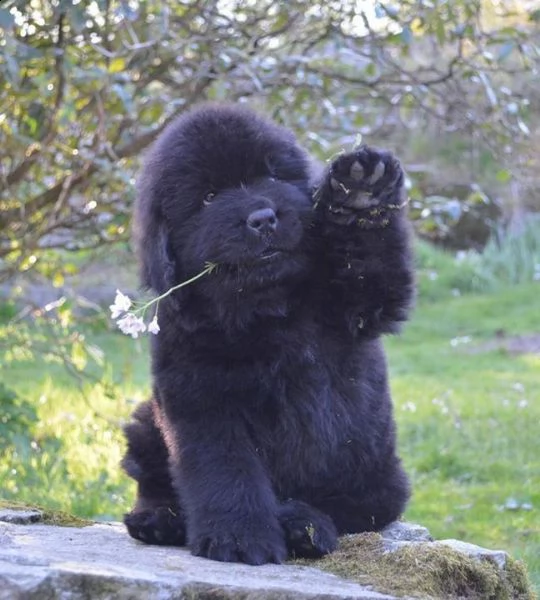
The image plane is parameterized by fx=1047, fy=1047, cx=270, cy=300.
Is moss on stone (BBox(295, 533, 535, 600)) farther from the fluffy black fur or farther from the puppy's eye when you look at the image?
the puppy's eye

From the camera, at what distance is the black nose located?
3.43 metres

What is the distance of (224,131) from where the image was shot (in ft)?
11.9

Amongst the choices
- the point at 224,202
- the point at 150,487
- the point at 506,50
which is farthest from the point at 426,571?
the point at 506,50

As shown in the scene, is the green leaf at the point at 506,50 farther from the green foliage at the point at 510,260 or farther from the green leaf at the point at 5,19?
the green foliage at the point at 510,260

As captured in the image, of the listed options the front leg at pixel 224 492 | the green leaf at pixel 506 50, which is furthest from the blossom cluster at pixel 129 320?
the green leaf at pixel 506 50

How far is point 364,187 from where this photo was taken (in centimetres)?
338

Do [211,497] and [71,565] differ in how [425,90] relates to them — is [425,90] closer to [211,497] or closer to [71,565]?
[211,497]

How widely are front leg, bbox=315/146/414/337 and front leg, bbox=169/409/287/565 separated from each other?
594 mm

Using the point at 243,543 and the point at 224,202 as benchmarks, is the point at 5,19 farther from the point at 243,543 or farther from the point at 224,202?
the point at 243,543

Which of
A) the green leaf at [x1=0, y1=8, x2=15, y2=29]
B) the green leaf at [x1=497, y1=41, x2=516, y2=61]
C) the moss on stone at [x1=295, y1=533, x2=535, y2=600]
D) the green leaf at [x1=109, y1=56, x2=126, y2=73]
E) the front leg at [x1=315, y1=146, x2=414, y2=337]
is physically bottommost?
the moss on stone at [x1=295, y1=533, x2=535, y2=600]

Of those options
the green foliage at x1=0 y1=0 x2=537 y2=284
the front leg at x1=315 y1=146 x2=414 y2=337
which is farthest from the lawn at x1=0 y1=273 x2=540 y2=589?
the front leg at x1=315 y1=146 x2=414 y2=337

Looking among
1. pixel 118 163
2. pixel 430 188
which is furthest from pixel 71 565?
pixel 430 188

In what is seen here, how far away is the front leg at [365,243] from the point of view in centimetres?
336

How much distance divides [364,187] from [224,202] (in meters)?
0.48
